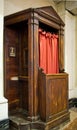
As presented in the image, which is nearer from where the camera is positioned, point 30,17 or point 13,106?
point 30,17

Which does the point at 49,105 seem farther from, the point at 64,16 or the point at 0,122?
the point at 64,16

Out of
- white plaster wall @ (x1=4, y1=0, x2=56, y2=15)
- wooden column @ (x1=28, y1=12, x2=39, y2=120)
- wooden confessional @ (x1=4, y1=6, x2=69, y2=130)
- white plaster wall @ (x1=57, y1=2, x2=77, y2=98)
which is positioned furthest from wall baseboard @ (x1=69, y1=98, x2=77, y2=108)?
white plaster wall @ (x1=4, y1=0, x2=56, y2=15)

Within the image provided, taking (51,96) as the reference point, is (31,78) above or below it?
above

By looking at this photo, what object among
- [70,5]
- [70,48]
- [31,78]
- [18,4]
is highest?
[70,5]

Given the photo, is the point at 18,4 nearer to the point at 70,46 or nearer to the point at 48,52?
the point at 48,52

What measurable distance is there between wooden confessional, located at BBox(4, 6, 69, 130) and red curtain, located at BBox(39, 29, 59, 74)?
0.16 m

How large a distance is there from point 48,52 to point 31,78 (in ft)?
2.69

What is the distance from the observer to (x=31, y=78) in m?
3.12

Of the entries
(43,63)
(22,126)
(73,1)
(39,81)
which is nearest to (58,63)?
(43,63)

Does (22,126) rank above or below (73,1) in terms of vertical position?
below

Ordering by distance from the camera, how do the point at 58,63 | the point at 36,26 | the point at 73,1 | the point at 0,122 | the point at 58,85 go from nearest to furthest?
the point at 0,122, the point at 36,26, the point at 58,85, the point at 58,63, the point at 73,1

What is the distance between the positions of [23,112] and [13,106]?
0.25 m

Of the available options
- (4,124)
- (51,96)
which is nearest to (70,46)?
(51,96)

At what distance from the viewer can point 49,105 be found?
10.3ft
